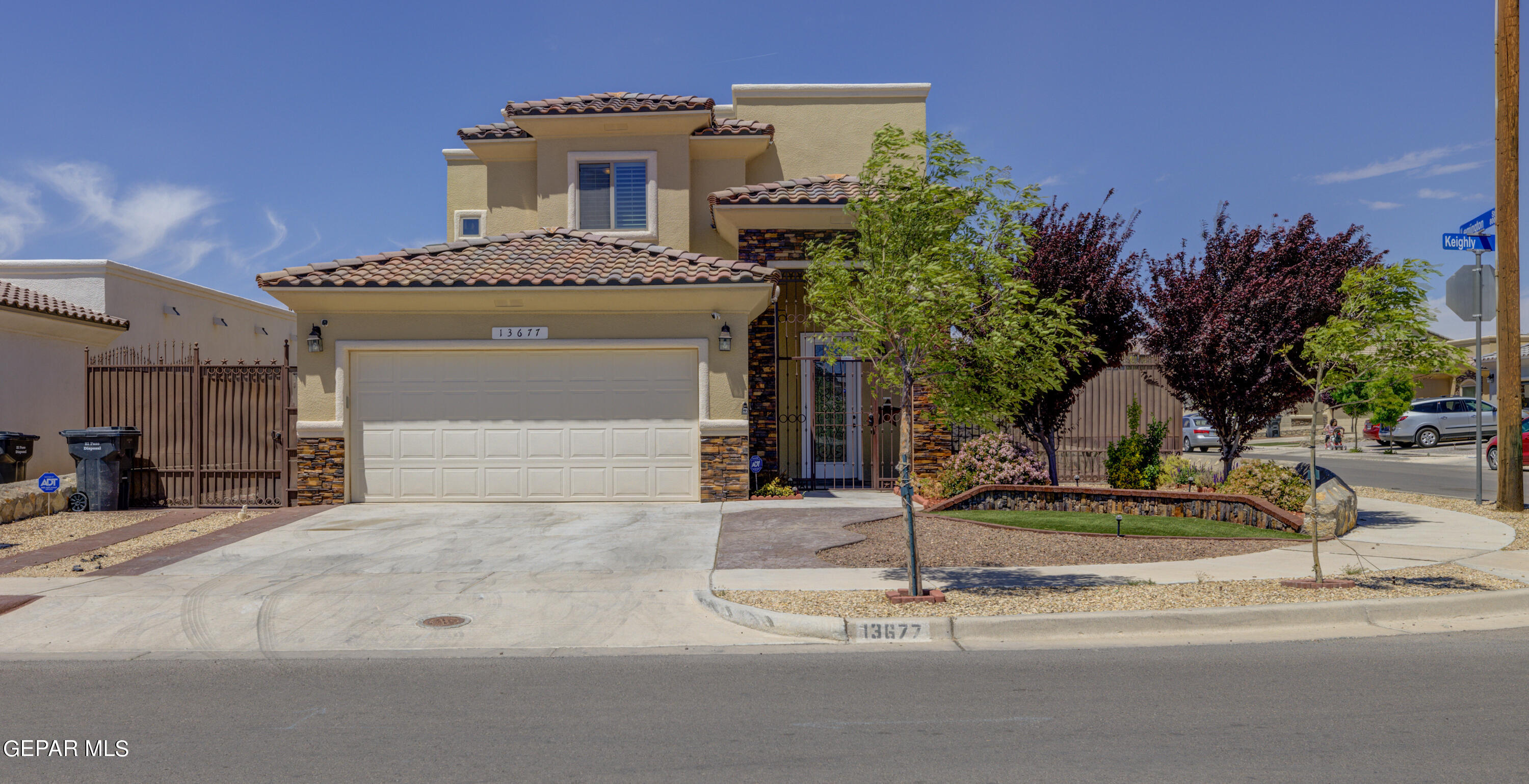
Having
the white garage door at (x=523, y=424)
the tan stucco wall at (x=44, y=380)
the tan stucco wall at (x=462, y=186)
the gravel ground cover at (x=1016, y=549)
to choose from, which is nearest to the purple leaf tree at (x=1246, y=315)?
the gravel ground cover at (x=1016, y=549)

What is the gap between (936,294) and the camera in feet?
23.4

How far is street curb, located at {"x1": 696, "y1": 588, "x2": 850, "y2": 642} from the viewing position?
22.2 feet

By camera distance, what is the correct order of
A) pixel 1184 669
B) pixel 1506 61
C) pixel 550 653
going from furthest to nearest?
pixel 1506 61, pixel 550 653, pixel 1184 669

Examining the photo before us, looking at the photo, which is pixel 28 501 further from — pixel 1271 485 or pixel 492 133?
pixel 1271 485

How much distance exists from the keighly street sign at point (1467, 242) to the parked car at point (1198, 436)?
18086 mm

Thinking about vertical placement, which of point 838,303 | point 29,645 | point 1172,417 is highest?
point 838,303

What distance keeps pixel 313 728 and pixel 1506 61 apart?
16.4 metres

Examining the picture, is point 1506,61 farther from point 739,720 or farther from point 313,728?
point 313,728

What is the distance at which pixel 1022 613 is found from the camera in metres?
6.98

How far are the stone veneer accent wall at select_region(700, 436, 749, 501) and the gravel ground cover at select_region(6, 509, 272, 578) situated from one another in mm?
6398

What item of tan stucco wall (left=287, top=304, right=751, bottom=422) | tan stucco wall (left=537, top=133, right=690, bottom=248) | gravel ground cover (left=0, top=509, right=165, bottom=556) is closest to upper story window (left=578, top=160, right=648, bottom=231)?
tan stucco wall (left=537, top=133, right=690, bottom=248)

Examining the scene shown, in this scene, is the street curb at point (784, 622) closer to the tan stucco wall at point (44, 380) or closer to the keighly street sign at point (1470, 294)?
the keighly street sign at point (1470, 294)

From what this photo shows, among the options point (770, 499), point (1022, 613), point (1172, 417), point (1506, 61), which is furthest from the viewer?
point (1172, 417)

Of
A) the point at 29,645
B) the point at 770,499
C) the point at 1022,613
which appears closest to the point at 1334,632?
the point at 1022,613
